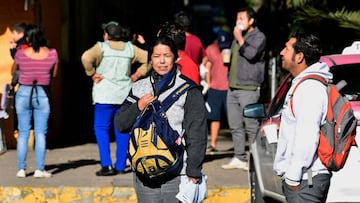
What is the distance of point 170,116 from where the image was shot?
216 inches

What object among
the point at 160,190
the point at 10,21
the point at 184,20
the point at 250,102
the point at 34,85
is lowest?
the point at 250,102

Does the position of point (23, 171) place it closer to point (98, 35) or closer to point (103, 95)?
point (103, 95)

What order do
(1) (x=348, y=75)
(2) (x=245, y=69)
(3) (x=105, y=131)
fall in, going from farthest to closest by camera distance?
(2) (x=245, y=69), (3) (x=105, y=131), (1) (x=348, y=75)

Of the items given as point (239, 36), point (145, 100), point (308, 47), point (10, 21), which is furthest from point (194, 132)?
point (10, 21)

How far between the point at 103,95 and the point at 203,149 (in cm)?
385

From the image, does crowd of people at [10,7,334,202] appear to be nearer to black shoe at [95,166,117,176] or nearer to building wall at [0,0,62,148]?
black shoe at [95,166,117,176]

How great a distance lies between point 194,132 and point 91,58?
3.85m

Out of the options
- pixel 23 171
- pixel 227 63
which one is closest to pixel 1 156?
pixel 23 171

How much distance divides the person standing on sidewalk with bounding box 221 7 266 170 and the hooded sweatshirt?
4143 millimetres

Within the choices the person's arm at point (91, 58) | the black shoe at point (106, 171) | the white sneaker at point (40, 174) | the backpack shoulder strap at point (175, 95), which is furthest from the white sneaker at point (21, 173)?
the backpack shoulder strap at point (175, 95)

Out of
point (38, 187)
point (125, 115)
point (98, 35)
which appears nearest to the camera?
point (125, 115)

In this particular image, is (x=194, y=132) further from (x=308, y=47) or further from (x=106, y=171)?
(x=106, y=171)

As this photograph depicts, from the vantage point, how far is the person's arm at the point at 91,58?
9094 millimetres

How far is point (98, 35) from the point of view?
16.8 m
